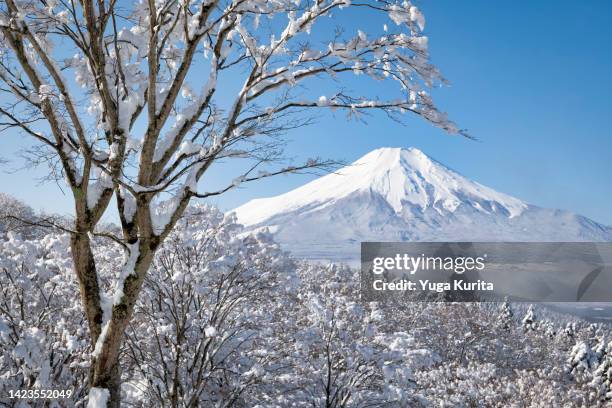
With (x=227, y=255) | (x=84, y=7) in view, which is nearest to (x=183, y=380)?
(x=227, y=255)

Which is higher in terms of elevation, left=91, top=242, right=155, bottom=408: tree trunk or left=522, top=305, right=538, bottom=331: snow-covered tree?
left=91, top=242, right=155, bottom=408: tree trunk

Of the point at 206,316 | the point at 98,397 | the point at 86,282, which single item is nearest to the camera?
the point at 98,397

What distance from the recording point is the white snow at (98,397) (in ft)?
12.2

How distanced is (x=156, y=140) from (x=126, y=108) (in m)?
0.34

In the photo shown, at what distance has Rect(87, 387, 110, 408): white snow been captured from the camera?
146 inches

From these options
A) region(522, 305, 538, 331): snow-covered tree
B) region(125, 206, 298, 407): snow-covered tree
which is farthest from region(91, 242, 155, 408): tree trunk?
region(522, 305, 538, 331): snow-covered tree

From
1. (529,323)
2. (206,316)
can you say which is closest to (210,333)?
(206,316)

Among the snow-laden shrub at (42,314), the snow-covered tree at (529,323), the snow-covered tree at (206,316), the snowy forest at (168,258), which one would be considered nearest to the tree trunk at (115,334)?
the snowy forest at (168,258)

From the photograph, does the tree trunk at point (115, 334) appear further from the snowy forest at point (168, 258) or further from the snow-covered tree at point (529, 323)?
the snow-covered tree at point (529, 323)

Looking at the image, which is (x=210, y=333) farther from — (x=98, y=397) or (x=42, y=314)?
(x=42, y=314)

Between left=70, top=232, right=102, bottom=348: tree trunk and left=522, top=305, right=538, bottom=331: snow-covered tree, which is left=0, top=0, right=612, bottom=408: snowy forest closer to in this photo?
left=70, top=232, right=102, bottom=348: tree trunk

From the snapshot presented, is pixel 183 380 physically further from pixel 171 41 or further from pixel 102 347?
pixel 171 41

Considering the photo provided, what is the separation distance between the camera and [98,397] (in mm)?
3758

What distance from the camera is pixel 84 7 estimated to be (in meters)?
3.78
